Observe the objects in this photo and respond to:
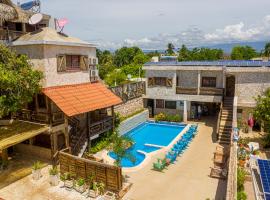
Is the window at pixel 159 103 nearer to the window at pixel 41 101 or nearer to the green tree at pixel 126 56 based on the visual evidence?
the window at pixel 41 101

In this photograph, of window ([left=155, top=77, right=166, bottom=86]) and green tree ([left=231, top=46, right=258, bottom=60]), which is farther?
green tree ([left=231, top=46, right=258, bottom=60])

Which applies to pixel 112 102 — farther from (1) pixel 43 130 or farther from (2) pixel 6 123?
(2) pixel 6 123

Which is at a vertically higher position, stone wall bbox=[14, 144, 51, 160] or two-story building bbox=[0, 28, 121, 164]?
two-story building bbox=[0, 28, 121, 164]

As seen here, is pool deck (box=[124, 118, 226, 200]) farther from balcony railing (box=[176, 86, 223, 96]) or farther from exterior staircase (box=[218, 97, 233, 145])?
balcony railing (box=[176, 86, 223, 96])

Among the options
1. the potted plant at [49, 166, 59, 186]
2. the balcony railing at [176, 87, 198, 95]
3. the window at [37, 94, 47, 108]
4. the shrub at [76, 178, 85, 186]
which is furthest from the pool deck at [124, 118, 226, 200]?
the balcony railing at [176, 87, 198, 95]

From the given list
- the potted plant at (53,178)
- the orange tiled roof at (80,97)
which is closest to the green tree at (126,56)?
the orange tiled roof at (80,97)

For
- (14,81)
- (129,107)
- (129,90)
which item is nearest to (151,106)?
(129,107)
